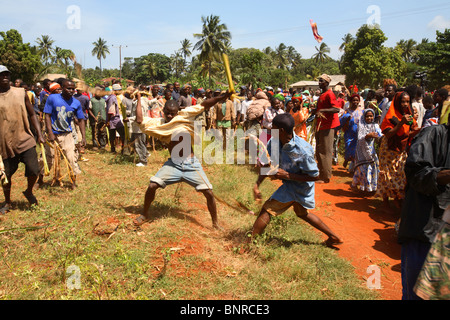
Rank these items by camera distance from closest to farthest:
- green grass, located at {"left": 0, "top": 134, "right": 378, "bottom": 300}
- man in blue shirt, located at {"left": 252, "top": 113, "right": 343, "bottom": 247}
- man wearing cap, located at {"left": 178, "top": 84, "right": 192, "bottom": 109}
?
green grass, located at {"left": 0, "top": 134, "right": 378, "bottom": 300} → man in blue shirt, located at {"left": 252, "top": 113, "right": 343, "bottom": 247} → man wearing cap, located at {"left": 178, "top": 84, "right": 192, "bottom": 109}

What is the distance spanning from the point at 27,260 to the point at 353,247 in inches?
161

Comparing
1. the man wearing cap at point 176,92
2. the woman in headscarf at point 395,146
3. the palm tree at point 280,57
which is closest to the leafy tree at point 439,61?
the man wearing cap at point 176,92

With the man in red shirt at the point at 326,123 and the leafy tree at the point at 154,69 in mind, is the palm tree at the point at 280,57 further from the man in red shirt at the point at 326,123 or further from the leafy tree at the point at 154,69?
the man in red shirt at the point at 326,123

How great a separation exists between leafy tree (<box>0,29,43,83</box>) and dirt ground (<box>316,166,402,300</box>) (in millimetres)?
29929

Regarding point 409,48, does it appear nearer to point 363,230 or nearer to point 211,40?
point 211,40

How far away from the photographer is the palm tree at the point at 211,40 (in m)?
45.9

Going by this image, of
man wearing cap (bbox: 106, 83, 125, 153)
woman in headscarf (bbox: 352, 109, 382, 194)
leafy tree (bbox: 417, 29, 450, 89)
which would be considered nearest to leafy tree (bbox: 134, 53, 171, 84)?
leafy tree (bbox: 417, 29, 450, 89)

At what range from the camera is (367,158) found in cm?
667

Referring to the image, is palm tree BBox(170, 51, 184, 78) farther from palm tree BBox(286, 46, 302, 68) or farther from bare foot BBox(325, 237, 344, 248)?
bare foot BBox(325, 237, 344, 248)

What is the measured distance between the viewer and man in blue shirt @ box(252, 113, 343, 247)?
379 cm
